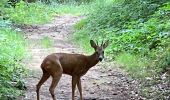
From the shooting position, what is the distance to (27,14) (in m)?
Answer: 26.8

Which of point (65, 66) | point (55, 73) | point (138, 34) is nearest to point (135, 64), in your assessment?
point (138, 34)

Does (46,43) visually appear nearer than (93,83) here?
No

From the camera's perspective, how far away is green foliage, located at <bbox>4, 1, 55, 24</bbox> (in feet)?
80.1

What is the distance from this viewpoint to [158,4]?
15703mm

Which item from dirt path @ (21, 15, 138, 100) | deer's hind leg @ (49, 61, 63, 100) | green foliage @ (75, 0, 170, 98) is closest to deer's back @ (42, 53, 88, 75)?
deer's hind leg @ (49, 61, 63, 100)

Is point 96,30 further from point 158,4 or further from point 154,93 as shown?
point 154,93

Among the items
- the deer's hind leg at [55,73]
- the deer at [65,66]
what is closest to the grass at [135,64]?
the deer at [65,66]

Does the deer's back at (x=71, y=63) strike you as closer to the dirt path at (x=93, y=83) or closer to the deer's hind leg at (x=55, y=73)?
the deer's hind leg at (x=55, y=73)

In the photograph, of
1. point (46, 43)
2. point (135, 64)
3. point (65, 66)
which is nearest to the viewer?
point (65, 66)

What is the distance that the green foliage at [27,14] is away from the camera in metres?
24.4

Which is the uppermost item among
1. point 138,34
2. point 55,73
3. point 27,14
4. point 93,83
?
point 55,73

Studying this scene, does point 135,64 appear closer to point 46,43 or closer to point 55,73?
point 55,73

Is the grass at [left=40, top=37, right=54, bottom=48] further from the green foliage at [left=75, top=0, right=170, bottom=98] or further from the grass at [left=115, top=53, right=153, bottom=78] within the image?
the grass at [left=115, top=53, right=153, bottom=78]

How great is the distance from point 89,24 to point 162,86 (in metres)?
11.7
